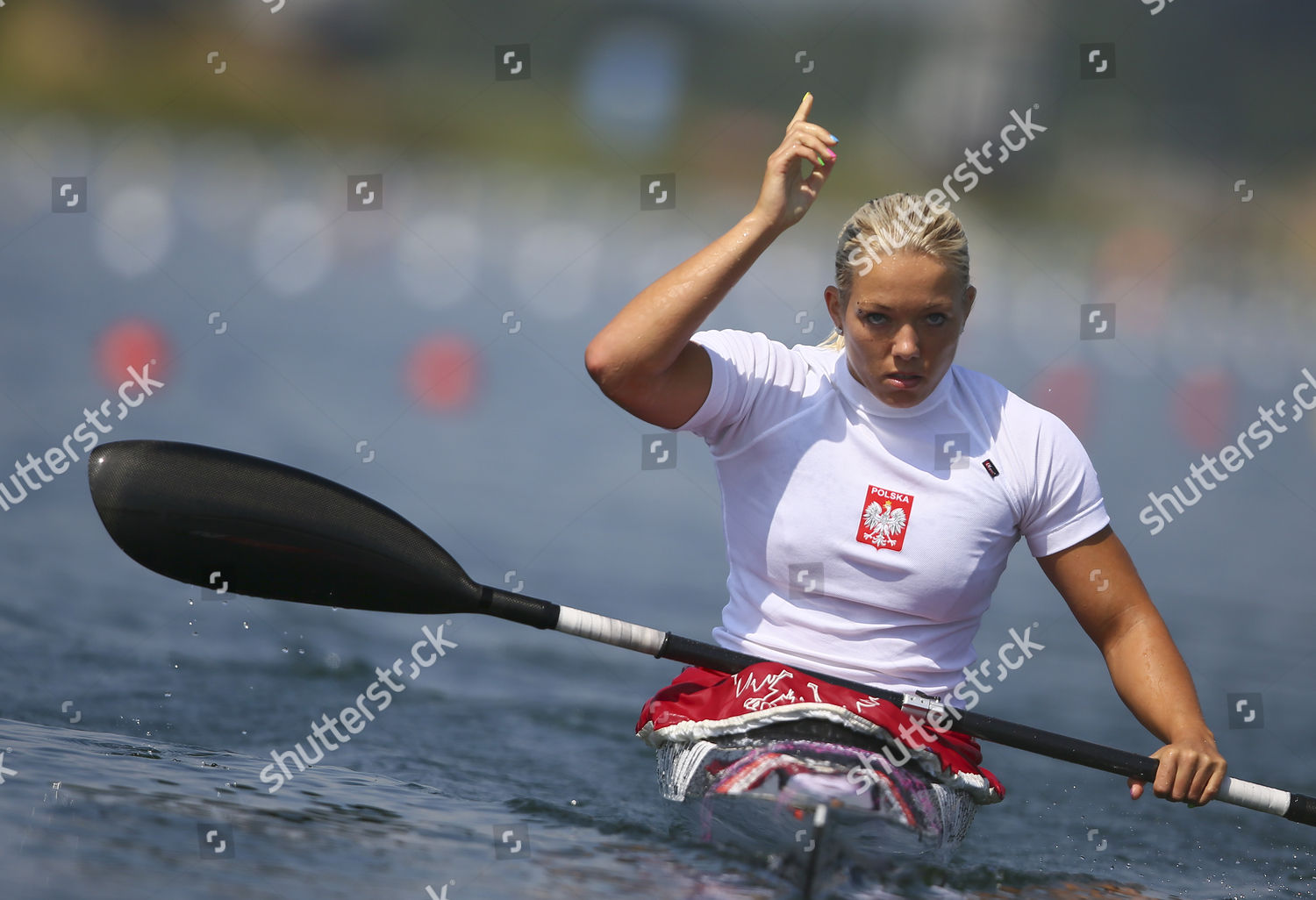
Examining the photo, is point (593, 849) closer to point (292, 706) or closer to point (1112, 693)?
point (292, 706)

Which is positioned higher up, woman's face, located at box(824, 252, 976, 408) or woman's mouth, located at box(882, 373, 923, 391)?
woman's face, located at box(824, 252, 976, 408)

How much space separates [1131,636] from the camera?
277 centimetres

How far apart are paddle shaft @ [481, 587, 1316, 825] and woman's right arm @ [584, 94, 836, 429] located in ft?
1.57

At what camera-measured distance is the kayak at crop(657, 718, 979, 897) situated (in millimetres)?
2324

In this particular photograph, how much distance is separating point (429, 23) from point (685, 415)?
11.5 meters

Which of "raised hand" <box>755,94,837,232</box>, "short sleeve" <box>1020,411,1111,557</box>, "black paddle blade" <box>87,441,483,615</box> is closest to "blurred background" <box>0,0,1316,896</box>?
"black paddle blade" <box>87,441,483,615</box>

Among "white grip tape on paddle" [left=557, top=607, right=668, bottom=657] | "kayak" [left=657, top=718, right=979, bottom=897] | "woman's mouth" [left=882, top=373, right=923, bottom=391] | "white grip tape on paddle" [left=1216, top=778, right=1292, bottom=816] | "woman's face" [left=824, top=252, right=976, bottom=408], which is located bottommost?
"kayak" [left=657, top=718, right=979, bottom=897]

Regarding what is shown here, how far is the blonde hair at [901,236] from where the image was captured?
8.43 ft

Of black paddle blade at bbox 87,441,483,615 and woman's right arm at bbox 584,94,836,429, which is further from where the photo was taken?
black paddle blade at bbox 87,441,483,615

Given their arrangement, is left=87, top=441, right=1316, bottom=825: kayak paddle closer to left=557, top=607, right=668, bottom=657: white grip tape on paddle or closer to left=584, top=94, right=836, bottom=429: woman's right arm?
left=557, top=607, right=668, bottom=657: white grip tape on paddle

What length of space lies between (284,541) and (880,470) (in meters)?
1.22

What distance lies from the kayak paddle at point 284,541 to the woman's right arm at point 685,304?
0.52 m

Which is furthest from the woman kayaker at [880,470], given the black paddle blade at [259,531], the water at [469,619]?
the black paddle blade at [259,531]

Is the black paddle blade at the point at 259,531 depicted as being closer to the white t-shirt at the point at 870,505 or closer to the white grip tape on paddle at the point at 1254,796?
the white t-shirt at the point at 870,505
